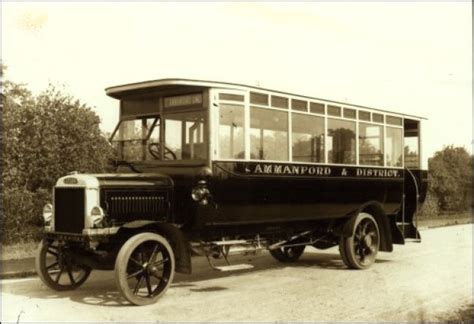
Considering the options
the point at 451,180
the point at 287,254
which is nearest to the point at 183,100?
the point at 287,254

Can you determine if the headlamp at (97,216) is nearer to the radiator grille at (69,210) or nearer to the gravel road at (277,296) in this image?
the radiator grille at (69,210)

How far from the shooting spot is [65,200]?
8109 millimetres

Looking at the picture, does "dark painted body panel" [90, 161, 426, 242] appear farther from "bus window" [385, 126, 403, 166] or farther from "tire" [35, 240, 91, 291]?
"tire" [35, 240, 91, 291]

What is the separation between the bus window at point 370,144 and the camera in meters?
11.6

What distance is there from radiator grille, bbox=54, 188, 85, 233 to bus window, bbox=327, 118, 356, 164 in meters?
4.63

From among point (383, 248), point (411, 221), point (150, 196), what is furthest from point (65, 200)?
point (411, 221)

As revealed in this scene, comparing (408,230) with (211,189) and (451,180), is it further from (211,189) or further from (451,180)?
(451,180)

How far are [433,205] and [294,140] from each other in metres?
25.2

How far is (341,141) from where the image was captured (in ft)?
36.4

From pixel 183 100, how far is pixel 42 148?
30.4 feet

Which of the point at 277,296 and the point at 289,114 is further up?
the point at 289,114

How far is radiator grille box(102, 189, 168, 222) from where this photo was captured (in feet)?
25.9

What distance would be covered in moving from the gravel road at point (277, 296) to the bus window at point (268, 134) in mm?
1956

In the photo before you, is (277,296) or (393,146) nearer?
(277,296)
